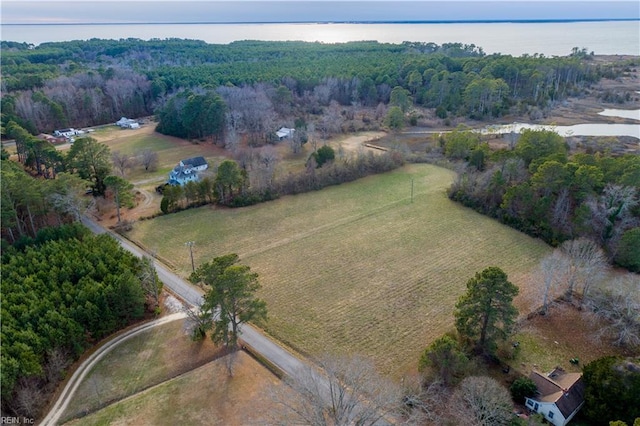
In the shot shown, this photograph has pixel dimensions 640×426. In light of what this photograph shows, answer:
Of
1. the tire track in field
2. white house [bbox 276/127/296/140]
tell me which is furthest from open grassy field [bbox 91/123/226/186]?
the tire track in field

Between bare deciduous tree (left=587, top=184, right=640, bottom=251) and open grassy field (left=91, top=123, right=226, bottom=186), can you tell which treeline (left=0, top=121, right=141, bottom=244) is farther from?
bare deciduous tree (left=587, top=184, right=640, bottom=251)

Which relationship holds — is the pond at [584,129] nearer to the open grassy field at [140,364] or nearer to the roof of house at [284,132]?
the roof of house at [284,132]

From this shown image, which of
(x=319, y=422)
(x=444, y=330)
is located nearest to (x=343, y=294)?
(x=444, y=330)

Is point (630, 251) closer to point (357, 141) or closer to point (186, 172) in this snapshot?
point (357, 141)

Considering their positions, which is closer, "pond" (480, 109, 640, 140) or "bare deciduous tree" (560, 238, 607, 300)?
"bare deciduous tree" (560, 238, 607, 300)

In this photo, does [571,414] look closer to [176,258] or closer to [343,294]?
[343,294]
